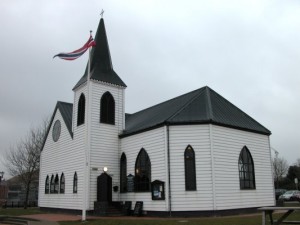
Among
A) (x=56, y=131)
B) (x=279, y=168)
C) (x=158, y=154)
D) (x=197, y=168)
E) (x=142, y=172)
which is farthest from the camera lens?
(x=279, y=168)

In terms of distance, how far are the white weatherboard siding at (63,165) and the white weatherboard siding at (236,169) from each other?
33.6 feet

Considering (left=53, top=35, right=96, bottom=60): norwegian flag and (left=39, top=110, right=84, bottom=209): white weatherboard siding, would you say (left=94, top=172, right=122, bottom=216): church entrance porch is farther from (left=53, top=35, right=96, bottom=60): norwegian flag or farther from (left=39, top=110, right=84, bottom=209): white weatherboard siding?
(left=53, top=35, right=96, bottom=60): norwegian flag

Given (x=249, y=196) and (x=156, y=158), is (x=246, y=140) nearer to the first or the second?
(x=249, y=196)

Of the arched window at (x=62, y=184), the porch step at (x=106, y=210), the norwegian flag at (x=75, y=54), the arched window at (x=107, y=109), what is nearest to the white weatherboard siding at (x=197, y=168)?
the porch step at (x=106, y=210)

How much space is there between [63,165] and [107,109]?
6.21m

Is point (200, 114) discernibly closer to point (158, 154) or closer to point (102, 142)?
point (158, 154)

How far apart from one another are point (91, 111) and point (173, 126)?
7.20m

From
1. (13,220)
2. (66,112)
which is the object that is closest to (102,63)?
(66,112)

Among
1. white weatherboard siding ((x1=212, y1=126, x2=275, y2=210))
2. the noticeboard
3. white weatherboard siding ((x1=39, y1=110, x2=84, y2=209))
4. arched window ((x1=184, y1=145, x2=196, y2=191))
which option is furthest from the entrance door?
white weatherboard siding ((x1=212, y1=126, x2=275, y2=210))

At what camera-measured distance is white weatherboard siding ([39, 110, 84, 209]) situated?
26.4 m

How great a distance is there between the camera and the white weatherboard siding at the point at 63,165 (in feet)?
86.5

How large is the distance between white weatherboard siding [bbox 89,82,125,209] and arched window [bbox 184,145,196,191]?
6.71 m

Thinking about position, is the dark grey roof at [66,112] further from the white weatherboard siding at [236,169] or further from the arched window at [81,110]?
the white weatherboard siding at [236,169]

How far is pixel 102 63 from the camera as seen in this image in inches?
1127
